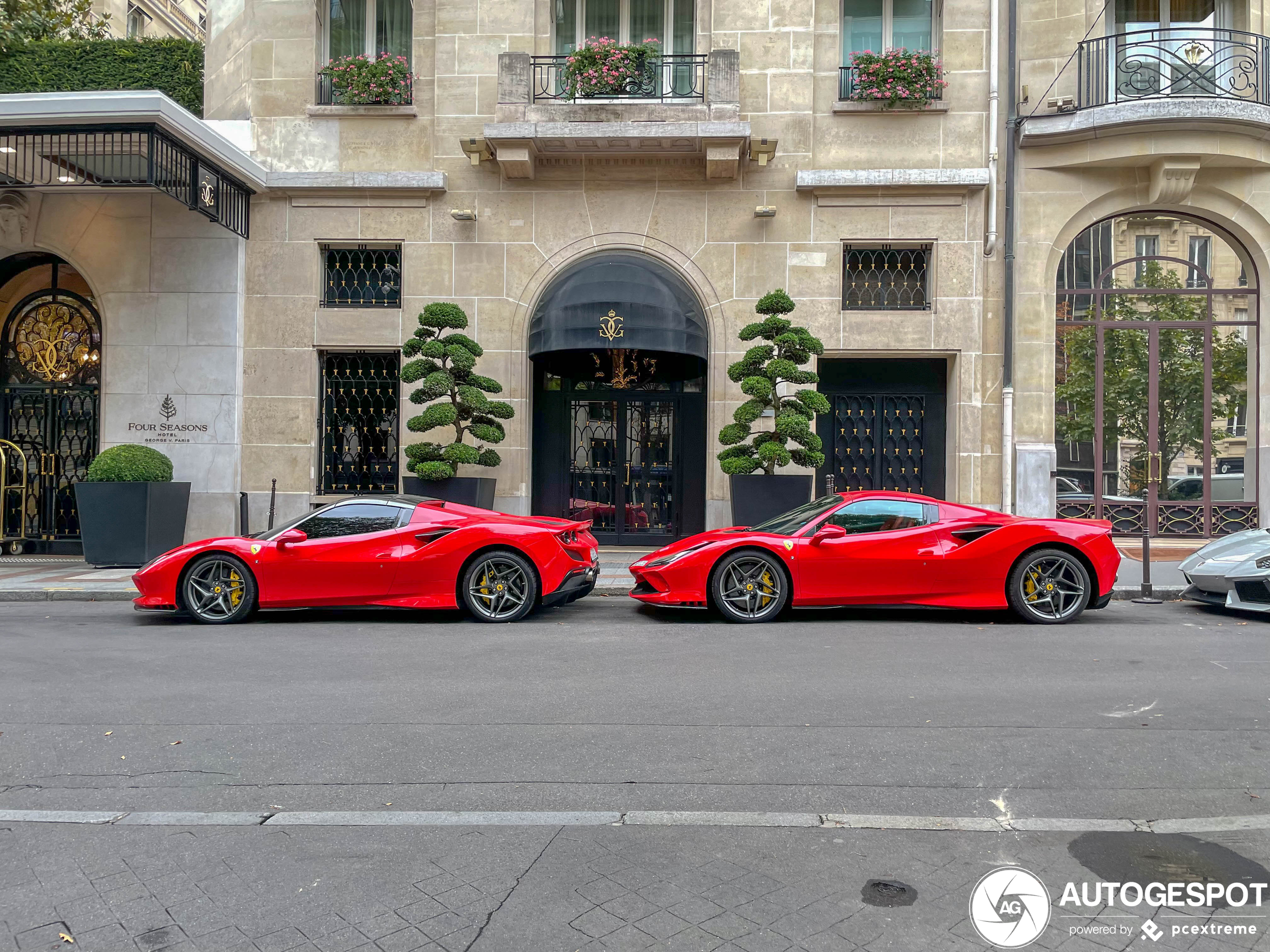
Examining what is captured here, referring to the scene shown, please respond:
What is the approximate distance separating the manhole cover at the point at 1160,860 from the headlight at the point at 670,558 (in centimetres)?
570

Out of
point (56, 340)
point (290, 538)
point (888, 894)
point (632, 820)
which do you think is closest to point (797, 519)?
point (290, 538)

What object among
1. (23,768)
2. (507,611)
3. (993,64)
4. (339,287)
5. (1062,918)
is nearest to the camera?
(1062,918)

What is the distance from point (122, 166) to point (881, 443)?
42.2 feet

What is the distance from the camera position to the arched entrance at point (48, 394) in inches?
632

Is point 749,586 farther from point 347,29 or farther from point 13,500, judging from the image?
point 13,500

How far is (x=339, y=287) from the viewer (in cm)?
1586

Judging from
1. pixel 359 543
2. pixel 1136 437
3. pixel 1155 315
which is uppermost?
pixel 1155 315

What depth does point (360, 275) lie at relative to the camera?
1585cm

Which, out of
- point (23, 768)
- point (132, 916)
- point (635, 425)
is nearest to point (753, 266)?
point (635, 425)

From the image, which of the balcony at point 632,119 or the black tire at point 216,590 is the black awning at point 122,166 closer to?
the balcony at point 632,119

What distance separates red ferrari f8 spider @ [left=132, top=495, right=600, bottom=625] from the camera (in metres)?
9.22

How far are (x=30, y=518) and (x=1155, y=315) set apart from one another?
1875 centimetres

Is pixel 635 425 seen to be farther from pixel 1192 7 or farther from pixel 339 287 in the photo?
pixel 1192 7

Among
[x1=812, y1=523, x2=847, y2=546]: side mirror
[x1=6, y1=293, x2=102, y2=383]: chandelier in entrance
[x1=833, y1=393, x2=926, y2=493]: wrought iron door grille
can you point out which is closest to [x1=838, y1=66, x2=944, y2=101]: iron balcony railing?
[x1=833, y1=393, x2=926, y2=493]: wrought iron door grille
